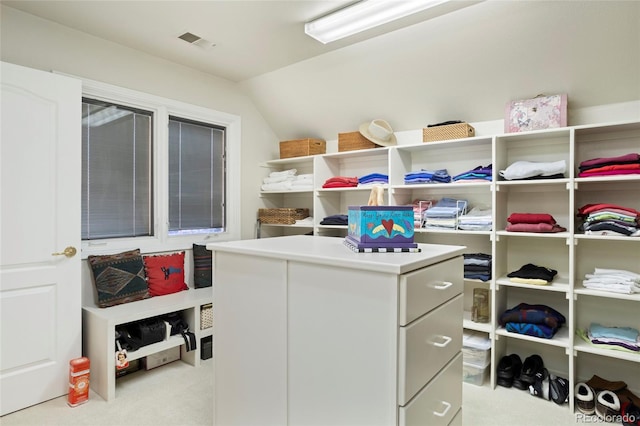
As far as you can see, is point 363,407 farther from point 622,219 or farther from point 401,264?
point 622,219

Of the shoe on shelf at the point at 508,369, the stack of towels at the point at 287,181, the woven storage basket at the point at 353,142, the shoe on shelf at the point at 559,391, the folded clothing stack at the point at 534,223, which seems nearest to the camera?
the shoe on shelf at the point at 559,391

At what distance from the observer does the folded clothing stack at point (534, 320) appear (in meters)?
2.62

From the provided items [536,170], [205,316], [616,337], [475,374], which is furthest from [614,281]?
[205,316]

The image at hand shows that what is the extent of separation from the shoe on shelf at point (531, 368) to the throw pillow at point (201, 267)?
2618 mm

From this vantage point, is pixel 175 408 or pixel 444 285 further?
pixel 175 408

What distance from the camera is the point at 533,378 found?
2654 mm

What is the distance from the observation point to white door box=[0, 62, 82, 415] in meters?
2.32

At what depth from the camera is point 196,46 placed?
305cm

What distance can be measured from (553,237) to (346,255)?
1.96 metres

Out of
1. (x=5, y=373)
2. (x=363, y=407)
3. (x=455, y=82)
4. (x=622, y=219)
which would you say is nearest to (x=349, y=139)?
(x=455, y=82)

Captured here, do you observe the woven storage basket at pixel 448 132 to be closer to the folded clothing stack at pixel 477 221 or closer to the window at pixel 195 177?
the folded clothing stack at pixel 477 221

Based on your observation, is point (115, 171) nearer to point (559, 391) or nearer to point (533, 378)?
point (533, 378)

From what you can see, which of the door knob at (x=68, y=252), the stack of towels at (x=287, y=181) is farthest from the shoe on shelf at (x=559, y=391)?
the door knob at (x=68, y=252)

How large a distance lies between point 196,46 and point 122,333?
88.6 inches
